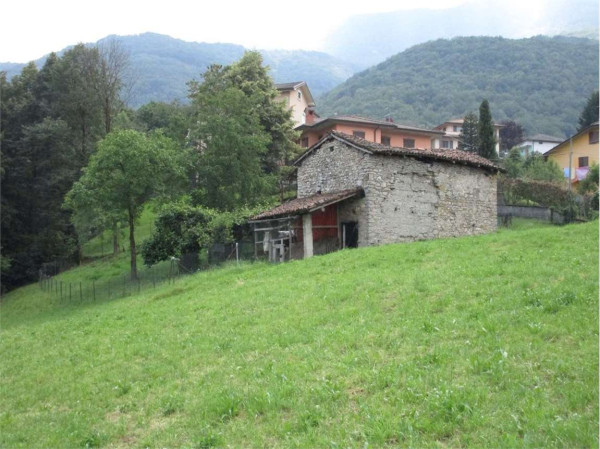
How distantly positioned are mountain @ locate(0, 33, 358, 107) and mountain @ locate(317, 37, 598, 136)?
94.6 ft

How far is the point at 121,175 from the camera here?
90.0ft

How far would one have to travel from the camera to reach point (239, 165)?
34.6m

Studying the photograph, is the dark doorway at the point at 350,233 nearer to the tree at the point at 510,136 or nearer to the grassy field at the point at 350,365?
the grassy field at the point at 350,365

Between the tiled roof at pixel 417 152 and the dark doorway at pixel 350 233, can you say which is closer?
the tiled roof at pixel 417 152

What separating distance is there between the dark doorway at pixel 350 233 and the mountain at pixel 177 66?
3394 inches

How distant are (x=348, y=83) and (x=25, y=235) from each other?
81.7 metres

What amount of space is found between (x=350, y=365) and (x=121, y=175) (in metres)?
22.3

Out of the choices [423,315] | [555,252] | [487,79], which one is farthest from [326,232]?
[487,79]

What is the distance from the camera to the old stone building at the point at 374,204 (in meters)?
25.0

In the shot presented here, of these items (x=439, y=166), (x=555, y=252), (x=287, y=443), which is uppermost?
(x=439, y=166)

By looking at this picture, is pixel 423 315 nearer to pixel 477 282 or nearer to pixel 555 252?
pixel 477 282

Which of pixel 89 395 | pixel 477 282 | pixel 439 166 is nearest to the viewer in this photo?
pixel 89 395

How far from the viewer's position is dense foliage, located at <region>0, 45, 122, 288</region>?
40.6 m

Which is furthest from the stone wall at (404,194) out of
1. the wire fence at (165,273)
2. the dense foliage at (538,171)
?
the dense foliage at (538,171)
